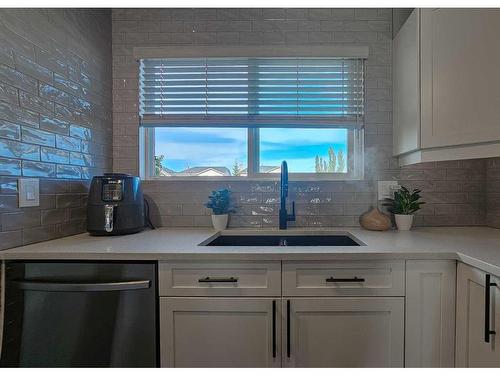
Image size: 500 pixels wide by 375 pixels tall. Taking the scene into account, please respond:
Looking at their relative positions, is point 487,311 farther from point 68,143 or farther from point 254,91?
point 68,143

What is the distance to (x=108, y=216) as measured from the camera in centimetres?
146

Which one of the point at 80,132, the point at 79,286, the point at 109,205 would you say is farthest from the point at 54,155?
the point at 79,286

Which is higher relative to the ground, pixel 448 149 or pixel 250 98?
pixel 250 98

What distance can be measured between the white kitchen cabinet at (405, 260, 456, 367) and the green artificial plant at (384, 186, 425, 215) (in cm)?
56

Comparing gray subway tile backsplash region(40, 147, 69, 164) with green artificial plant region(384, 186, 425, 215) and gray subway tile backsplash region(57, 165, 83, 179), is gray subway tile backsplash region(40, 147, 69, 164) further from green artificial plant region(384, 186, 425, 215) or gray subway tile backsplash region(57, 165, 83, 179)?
green artificial plant region(384, 186, 425, 215)

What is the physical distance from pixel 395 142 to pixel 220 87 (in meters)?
1.11

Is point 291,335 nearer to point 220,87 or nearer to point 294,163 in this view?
point 294,163

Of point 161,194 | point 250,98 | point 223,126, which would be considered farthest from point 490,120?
point 161,194

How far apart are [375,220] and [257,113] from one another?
939 mm

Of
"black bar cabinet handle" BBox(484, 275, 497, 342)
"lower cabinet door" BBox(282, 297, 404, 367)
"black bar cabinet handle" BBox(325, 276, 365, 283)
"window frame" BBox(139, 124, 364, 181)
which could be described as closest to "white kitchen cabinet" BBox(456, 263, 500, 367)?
"black bar cabinet handle" BBox(484, 275, 497, 342)

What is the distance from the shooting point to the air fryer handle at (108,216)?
1457 mm

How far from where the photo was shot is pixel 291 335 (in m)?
1.18

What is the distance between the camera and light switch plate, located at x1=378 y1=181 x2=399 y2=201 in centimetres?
180

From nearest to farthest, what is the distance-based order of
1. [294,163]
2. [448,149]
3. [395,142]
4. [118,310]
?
[118,310], [448,149], [395,142], [294,163]
